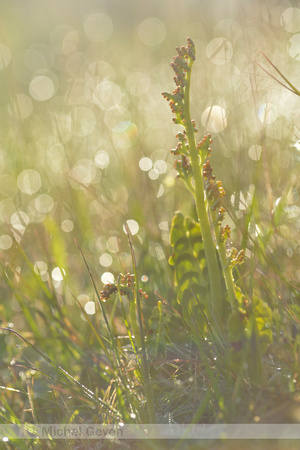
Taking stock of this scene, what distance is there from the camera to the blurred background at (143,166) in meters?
1.80

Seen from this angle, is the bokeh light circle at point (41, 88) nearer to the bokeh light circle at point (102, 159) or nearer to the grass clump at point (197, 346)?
the bokeh light circle at point (102, 159)

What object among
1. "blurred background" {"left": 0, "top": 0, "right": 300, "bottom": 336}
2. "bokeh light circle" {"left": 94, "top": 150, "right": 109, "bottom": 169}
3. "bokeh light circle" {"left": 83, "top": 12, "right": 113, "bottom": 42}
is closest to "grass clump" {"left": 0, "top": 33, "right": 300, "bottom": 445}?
"blurred background" {"left": 0, "top": 0, "right": 300, "bottom": 336}

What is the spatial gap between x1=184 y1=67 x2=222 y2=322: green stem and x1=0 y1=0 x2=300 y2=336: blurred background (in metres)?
0.16

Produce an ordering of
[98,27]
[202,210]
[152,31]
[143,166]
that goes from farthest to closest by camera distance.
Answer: [98,27]
[152,31]
[143,166]
[202,210]

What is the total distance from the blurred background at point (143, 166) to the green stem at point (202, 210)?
0.53 feet

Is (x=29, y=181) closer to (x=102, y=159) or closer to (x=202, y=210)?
(x=102, y=159)

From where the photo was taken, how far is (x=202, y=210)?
1240 millimetres

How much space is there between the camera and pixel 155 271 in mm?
1827

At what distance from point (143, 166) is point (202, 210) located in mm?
1508

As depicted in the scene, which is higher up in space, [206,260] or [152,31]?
[152,31]

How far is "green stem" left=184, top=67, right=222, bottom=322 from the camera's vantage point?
48.3 inches

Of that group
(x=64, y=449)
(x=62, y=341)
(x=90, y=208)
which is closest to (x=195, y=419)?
(x=64, y=449)

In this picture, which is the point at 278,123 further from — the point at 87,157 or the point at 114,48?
the point at 114,48

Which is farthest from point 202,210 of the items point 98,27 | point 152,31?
point 98,27
